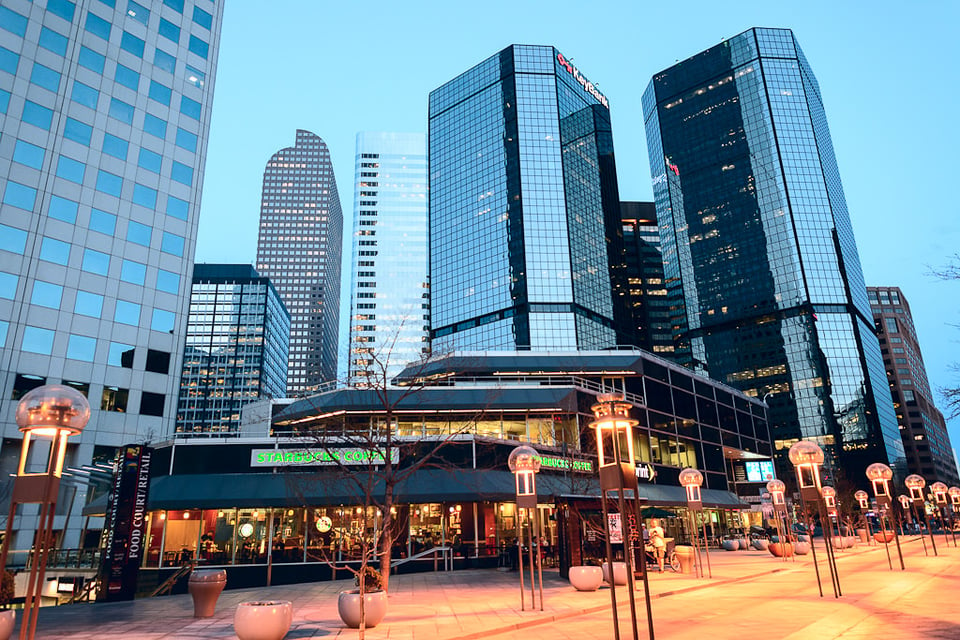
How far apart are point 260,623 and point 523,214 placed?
411 ft

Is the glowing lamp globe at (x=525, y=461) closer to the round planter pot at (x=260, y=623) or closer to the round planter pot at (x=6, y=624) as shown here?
the round planter pot at (x=260, y=623)

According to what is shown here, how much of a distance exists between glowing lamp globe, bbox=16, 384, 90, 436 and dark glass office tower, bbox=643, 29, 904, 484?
485 ft

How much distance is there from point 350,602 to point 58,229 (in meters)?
40.4

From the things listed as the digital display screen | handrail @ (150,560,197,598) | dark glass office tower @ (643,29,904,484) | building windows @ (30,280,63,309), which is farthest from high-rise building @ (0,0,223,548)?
dark glass office tower @ (643,29,904,484)

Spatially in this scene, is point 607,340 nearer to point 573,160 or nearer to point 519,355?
point 573,160

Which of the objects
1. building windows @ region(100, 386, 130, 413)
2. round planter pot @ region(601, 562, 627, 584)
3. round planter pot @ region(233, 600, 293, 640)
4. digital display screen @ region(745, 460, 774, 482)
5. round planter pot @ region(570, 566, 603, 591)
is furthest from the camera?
digital display screen @ region(745, 460, 774, 482)

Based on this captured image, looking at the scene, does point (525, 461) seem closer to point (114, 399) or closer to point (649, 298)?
point (114, 399)

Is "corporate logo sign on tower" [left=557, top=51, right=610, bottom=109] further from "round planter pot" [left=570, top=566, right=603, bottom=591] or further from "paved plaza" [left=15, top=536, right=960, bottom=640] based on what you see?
"round planter pot" [left=570, top=566, right=603, bottom=591]

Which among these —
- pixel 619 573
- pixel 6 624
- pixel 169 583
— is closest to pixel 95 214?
pixel 169 583

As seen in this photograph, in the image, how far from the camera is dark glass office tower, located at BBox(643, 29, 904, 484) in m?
141

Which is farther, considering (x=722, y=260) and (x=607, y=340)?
(x=722, y=260)

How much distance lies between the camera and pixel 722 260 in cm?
16212

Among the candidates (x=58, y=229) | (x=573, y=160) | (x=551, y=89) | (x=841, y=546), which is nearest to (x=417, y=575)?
(x=841, y=546)

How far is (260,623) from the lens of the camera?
12570 mm
